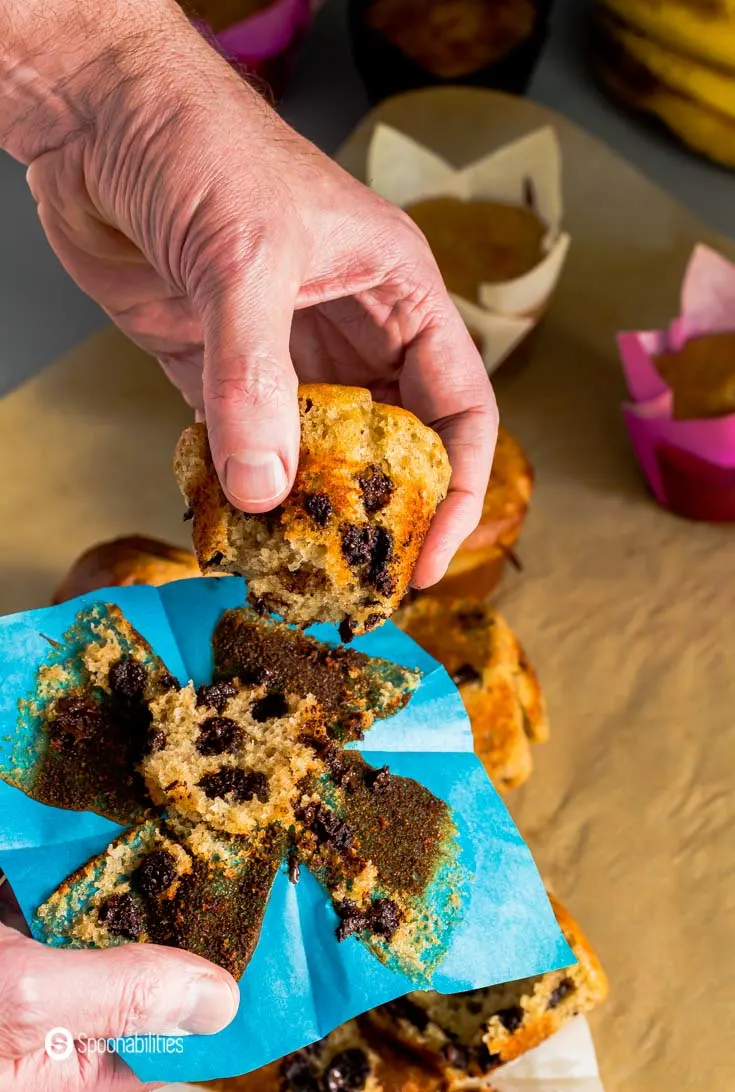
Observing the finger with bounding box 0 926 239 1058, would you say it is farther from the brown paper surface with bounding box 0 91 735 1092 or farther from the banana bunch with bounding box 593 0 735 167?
the banana bunch with bounding box 593 0 735 167

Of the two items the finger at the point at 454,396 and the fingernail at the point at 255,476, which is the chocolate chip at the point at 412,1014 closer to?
the finger at the point at 454,396

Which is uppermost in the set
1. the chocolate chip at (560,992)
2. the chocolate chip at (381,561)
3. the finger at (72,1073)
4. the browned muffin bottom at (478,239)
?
the chocolate chip at (381,561)

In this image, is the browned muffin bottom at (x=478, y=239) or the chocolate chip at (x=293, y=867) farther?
the browned muffin bottom at (x=478, y=239)

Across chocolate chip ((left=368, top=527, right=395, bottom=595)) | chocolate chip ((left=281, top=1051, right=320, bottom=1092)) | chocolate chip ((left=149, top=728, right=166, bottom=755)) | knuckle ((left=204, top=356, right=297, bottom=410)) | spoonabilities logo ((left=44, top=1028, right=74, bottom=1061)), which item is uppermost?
knuckle ((left=204, top=356, right=297, bottom=410))

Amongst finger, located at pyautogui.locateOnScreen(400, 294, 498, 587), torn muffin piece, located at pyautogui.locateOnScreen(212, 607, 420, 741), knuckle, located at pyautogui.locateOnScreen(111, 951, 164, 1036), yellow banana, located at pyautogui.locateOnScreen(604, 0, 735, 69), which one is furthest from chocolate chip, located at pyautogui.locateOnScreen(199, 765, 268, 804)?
yellow banana, located at pyautogui.locateOnScreen(604, 0, 735, 69)

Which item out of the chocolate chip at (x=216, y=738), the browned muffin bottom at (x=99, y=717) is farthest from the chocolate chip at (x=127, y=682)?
the chocolate chip at (x=216, y=738)

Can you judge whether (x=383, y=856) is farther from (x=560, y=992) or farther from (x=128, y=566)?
(x=128, y=566)

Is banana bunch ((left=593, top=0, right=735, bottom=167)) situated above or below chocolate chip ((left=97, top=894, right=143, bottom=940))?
above
